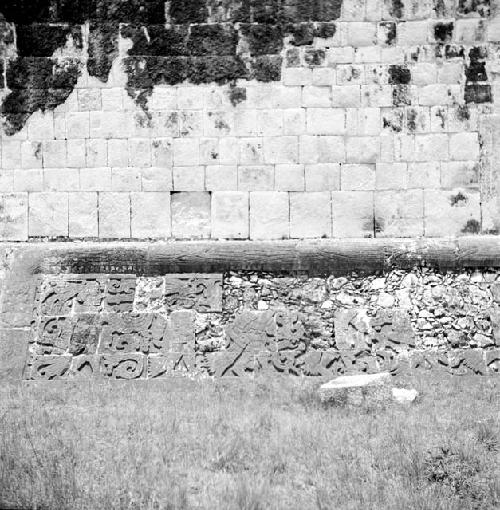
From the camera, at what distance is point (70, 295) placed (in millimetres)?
7992

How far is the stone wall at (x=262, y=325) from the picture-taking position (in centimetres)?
768

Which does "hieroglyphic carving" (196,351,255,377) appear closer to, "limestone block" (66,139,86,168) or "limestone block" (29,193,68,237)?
"limestone block" (29,193,68,237)

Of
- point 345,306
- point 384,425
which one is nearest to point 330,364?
point 345,306

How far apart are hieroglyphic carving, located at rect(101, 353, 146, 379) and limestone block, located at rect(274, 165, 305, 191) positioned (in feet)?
7.93

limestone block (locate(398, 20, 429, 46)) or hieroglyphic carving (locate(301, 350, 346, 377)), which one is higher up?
limestone block (locate(398, 20, 429, 46))

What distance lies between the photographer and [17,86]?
8.35 m

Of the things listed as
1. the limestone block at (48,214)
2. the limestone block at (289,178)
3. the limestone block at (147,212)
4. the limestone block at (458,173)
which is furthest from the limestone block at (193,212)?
the limestone block at (458,173)

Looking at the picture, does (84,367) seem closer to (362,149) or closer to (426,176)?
(362,149)

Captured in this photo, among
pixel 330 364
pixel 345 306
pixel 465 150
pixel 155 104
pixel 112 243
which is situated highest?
pixel 155 104

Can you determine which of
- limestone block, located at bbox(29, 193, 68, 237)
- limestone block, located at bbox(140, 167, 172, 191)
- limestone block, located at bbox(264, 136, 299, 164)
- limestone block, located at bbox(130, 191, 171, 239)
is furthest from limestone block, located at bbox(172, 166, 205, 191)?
limestone block, located at bbox(29, 193, 68, 237)

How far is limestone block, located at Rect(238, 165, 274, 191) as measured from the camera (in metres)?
8.23

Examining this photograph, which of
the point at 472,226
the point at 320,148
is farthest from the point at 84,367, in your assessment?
the point at 472,226

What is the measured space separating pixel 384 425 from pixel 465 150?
3.64 metres

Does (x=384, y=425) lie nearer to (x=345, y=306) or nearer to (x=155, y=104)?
(x=345, y=306)
